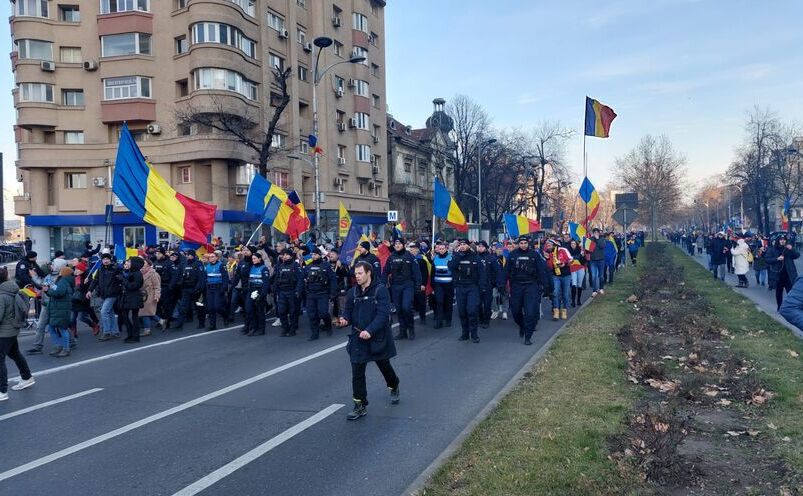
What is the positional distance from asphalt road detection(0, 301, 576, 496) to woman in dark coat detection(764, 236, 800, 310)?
6935 millimetres

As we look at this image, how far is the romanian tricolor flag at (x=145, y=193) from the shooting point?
11977 millimetres

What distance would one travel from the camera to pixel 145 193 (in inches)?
480

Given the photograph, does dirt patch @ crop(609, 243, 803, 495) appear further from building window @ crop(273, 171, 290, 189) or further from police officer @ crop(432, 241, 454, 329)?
building window @ crop(273, 171, 290, 189)

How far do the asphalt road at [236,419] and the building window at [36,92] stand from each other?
3217 centimetres

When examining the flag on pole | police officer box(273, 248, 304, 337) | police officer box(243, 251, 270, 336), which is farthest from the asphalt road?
the flag on pole

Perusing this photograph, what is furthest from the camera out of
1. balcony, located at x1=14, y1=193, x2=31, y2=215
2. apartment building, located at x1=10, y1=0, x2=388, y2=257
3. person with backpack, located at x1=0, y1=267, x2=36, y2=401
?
balcony, located at x1=14, y1=193, x2=31, y2=215

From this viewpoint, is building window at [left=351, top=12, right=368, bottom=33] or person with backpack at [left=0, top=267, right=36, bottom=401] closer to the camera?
person with backpack at [left=0, top=267, right=36, bottom=401]

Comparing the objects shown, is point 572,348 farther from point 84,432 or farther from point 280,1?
point 280,1

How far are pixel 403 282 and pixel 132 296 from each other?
16.8 feet

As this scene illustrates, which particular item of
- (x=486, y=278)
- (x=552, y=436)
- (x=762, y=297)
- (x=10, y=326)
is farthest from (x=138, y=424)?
(x=762, y=297)

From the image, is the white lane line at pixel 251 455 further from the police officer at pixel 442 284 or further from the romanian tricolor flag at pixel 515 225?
the romanian tricolor flag at pixel 515 225

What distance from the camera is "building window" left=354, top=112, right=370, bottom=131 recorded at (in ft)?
161

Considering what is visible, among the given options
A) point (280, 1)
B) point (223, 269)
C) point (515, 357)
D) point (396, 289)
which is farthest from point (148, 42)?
point (515, 357)

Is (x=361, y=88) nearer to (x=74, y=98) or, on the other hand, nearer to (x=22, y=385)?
(x=74, y=98)
